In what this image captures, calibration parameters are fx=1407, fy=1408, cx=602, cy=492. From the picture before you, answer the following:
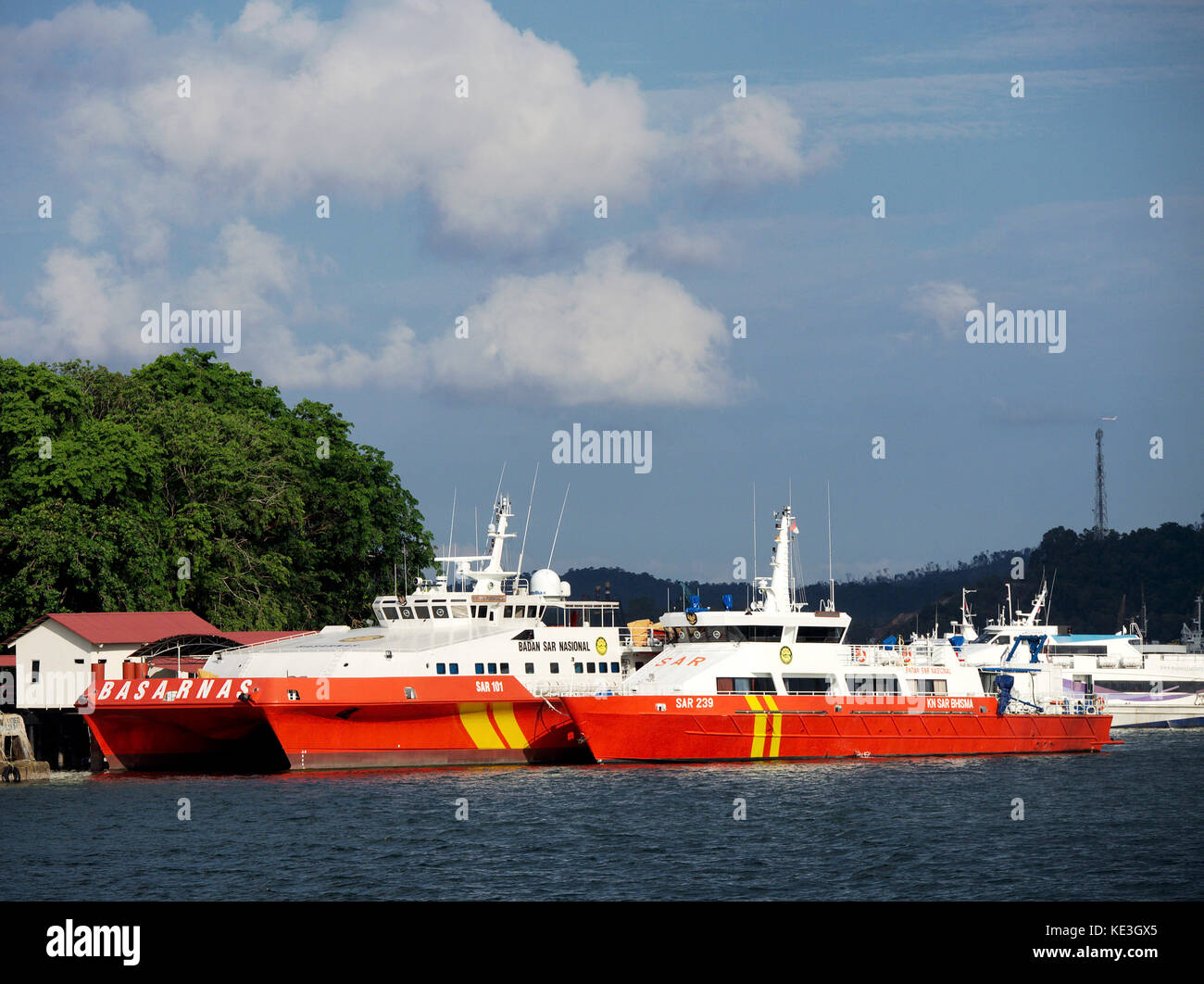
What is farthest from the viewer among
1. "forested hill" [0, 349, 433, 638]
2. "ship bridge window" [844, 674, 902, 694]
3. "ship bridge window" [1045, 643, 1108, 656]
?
"ship bridge window" [1045, 643, 1108, 656]

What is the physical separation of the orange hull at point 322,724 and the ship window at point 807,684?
24.7 feet

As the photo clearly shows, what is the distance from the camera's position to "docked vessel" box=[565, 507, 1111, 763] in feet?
147

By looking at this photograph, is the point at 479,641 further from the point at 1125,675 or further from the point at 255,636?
the point at 1125,675

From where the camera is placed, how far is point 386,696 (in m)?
45.4

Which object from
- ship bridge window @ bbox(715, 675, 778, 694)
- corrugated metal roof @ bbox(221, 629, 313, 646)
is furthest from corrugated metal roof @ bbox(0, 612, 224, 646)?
ship bridge window @ bbox(715, 675, 778, 694)

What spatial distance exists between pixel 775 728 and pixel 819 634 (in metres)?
3.99

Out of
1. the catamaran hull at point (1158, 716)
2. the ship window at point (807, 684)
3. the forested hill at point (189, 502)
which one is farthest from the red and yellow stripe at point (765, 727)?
the catamaran hull at point (1158, 716)

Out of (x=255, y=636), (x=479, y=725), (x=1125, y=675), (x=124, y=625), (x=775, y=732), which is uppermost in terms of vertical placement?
(x=124, y=625)

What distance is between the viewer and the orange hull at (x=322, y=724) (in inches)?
1748

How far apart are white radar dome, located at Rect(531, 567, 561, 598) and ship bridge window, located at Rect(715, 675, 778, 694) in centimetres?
934

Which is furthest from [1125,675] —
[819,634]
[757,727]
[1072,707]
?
[757,727]

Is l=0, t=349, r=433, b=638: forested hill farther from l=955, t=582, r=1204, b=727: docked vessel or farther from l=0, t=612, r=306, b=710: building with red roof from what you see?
l=955, t=582, r=1204, b=727: docked vessel
